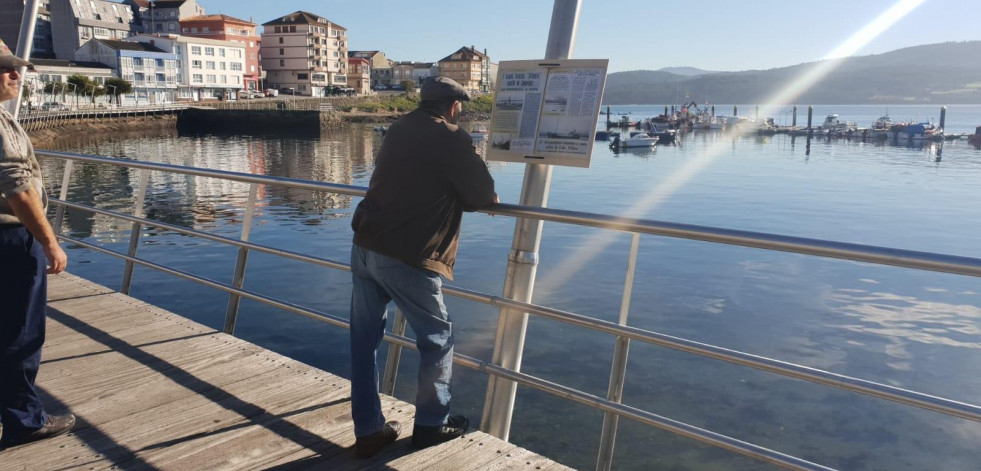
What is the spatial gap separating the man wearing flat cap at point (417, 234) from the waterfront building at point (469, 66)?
134 m

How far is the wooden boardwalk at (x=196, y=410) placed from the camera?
11.0 ft

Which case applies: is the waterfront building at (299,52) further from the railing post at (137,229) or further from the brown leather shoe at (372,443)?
the brown leather shoe at (372,443)

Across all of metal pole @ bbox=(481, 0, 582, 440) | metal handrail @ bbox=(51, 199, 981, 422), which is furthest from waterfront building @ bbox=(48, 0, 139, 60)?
metal handrail @ bbox=(51, 199, 981, 422)

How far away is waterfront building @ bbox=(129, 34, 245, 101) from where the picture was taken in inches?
3834

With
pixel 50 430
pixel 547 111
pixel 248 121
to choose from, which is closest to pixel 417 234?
pixel 547 111

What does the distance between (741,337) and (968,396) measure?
13.6ft

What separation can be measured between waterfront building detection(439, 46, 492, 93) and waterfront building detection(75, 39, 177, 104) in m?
52.8

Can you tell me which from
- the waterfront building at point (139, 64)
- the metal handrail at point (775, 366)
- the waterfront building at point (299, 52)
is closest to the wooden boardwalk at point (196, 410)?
the metal handrail at point (775, 366)

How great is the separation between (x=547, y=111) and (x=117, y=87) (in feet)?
301

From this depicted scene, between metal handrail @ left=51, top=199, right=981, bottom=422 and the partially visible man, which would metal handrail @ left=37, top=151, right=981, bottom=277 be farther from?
the partially visible man

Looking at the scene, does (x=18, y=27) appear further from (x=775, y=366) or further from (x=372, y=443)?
(x=775, y=366)

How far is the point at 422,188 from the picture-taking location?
303cm

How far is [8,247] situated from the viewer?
10.7 feet

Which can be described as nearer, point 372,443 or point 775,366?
point 775,366
